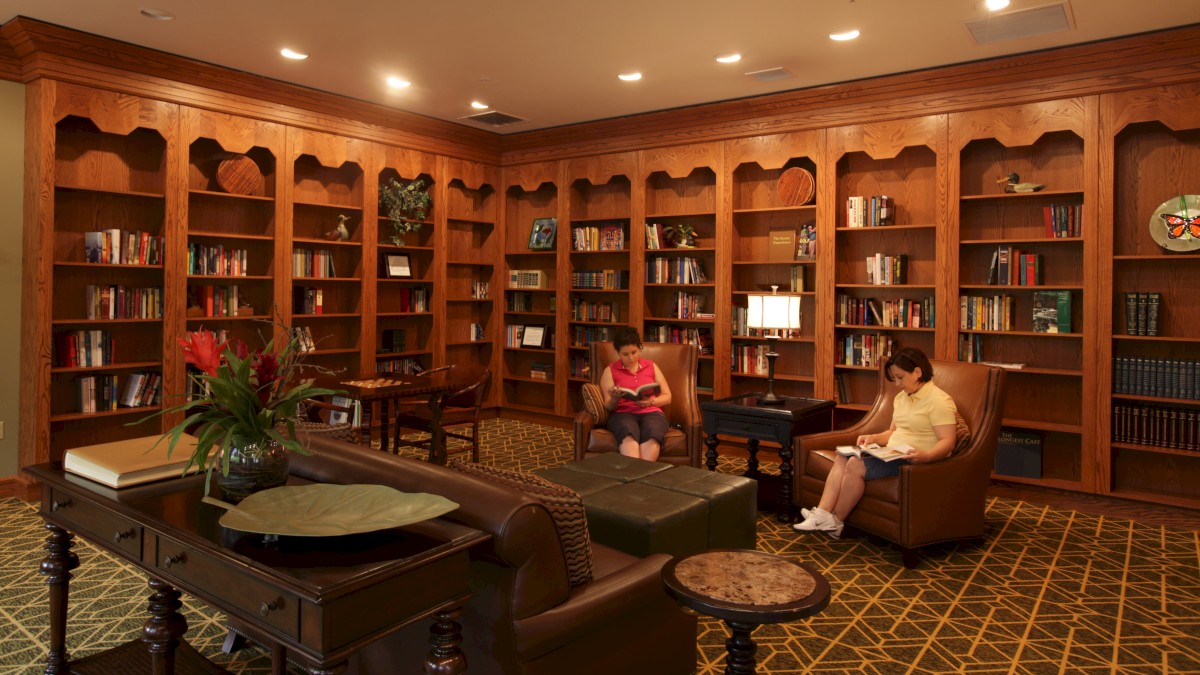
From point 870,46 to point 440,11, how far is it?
109 inches

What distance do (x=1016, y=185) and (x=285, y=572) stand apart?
546 cm

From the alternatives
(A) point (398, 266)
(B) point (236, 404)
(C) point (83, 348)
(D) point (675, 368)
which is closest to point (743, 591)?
(B) point (236, 404)

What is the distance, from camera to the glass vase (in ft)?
6.59

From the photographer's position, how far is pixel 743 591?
2.09 metres

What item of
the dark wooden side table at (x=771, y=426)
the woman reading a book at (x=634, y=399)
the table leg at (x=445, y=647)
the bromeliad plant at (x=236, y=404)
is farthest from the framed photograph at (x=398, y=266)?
the table leg at (x=445, y=647)

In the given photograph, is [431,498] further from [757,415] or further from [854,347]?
[854,347]

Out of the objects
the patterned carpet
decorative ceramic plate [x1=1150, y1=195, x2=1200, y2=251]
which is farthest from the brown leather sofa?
decorative ceramic plate [x1=1150, y1=195, x2=1200, y2=251]

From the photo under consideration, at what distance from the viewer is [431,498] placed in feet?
6.07

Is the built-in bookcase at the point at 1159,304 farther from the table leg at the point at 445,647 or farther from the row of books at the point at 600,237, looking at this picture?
the table leg at the point at 445,647

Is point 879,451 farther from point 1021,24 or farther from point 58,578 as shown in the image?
point 58,578

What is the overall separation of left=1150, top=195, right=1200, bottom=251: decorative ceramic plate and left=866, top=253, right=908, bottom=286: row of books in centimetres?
156

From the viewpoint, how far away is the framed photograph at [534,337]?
796 centimetres

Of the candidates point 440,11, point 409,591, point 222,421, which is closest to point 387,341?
point 440,11

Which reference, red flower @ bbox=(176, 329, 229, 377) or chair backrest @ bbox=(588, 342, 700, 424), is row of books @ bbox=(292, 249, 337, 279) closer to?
chair backrest @ bbox=(588, 342, 700, 424)
